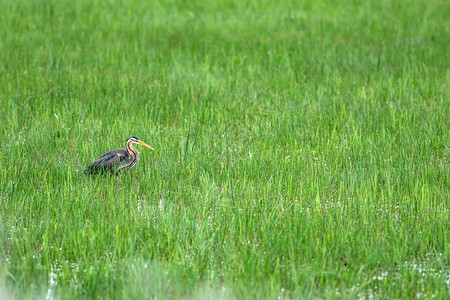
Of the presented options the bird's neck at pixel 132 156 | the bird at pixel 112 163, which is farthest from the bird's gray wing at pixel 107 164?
the bird's neck at pixel 132 156

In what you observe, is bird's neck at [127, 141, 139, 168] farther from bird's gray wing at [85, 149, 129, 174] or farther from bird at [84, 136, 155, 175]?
bird's gray wing at [85, 149, 129, 174]

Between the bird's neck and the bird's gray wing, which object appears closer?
the bird's gray wing

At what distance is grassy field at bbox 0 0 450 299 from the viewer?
3.70 m

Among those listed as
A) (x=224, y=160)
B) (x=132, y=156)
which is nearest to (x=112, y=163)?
(x=132, y=156)

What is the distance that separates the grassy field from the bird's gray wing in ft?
0.30

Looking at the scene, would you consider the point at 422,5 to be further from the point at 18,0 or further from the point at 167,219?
the point at 167,219

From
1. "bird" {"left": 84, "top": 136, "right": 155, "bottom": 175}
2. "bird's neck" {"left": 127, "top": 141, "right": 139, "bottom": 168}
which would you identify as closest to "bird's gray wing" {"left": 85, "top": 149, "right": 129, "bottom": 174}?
"bird" {"left": 84, "top": 136, "right": 155, "bottom": 175}

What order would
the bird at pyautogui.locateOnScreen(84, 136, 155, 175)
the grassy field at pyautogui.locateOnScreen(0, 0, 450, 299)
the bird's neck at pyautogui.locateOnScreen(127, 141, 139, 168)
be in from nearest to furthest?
1. the grassy field at pyautogui.locateOnScreen(0, 0, 450, 299)
2. the bird at pyautogui.locateOnScreen(84, 136, 155, 175)
3. the bird's neck at pyautogui.locateOnScreen(127, 141, 139, 168)

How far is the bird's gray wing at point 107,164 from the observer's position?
5.07 metres

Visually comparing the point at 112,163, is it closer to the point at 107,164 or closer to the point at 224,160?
the point at 107,164

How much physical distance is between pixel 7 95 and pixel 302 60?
14.1 feet

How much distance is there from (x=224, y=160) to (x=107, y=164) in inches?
44.5

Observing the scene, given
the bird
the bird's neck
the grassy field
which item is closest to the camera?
the grassy field

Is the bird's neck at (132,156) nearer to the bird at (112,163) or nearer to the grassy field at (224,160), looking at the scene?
the bird at (112,163)
